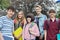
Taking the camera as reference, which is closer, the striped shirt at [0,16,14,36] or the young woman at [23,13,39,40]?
Answer: the striped shirt at [0,16,14,36]

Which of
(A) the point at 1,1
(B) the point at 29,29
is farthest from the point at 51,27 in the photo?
(A) the point at 1,1

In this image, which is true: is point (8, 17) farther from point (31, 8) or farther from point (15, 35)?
point (31, 8)

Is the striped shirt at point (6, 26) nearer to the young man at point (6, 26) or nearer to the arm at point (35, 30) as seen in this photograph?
the young man at point (6, 26)

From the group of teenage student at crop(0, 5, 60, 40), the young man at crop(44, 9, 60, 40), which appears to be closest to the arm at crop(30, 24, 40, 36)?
the group of teenage student at crop(0, 5, 60, 40)

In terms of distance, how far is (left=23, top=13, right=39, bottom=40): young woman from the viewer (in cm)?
839

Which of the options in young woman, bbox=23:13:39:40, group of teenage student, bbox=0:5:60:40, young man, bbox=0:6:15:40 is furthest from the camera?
young woman, bbox=23:13:39:40

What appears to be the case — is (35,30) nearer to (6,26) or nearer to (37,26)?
(37,26)

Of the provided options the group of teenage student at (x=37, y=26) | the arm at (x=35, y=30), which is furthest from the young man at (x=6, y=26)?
the arm at (x=35, y=30)

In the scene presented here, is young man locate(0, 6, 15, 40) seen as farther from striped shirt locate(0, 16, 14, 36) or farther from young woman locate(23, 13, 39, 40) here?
young woman locate(23, 13, 39, 40)

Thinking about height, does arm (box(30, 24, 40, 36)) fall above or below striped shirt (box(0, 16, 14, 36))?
below

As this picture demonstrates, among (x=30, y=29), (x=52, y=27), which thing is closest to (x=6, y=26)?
(x=30, y=29)

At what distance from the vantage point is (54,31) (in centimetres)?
823

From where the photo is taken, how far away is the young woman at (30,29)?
839 centimetres

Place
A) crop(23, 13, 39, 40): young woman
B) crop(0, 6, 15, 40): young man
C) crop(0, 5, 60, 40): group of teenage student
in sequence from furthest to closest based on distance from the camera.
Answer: crop(23, 13, 39, 40): young woman < crop(0, 5, 60, 40): group of teenage student < crop(0, 6, 15, 40): young man
